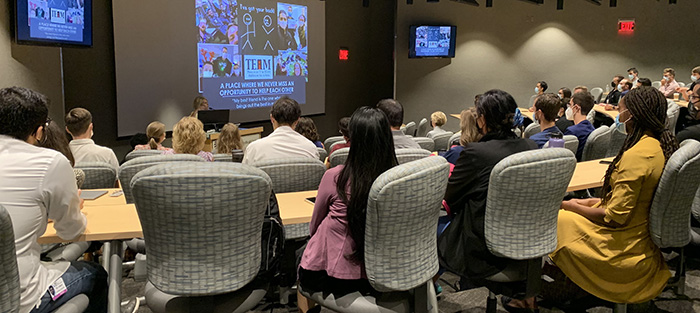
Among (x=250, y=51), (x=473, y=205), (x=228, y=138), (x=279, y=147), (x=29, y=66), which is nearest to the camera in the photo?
(x=473, y=205)

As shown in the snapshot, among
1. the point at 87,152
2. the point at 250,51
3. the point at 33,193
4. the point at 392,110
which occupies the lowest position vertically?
the point at 87,152

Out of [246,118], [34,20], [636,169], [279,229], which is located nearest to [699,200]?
[636,169]

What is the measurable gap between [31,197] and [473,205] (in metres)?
1.85

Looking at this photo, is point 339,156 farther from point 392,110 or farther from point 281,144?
point 392,110

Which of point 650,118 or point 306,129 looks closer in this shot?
point 650,118

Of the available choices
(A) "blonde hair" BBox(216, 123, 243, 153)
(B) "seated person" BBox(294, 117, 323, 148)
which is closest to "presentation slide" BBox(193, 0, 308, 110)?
(B) "seated person" BBox(294, 117, 323, 148)

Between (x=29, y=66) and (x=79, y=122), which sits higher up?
A: (x=29, y=66)

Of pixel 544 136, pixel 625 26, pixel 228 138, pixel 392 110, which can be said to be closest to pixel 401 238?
pixel 392 110

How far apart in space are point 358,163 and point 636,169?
141 cm

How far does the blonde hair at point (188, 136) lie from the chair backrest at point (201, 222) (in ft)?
6.48

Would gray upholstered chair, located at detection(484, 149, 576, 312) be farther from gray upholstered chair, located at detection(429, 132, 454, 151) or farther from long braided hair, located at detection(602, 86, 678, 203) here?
gray upholstered chair, located at detection(429, 132, 454, 151)

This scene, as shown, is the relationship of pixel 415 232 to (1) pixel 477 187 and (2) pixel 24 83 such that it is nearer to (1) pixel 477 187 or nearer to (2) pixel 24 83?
(1) pixel 477 187

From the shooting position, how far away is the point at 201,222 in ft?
6.19

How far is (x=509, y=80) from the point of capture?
1270 cm
